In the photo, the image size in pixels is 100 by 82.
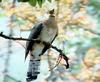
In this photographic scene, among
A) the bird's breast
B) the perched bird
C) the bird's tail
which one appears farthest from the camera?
the bird's breast

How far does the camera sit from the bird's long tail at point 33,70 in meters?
1.40

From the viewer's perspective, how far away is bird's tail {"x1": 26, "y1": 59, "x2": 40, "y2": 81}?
4.59ft

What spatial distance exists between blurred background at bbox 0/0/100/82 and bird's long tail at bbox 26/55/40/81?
2.72 m

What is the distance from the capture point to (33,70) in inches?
58.1

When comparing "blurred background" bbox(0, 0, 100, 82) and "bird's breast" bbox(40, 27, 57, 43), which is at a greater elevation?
"bird's breast" bbox(40, 27, 57, 43)

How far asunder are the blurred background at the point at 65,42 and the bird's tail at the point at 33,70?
108 inches

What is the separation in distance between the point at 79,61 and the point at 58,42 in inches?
18.2

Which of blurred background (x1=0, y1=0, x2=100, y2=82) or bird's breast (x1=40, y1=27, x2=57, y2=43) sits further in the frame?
blurred background (x1=0, y1=0, x2=100, y2=82)

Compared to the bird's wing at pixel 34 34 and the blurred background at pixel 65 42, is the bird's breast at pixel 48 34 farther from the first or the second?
the blurred background at pixel 65 42

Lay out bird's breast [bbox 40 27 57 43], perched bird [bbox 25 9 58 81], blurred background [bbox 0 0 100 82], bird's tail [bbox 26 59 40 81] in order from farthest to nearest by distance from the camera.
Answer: blurred background [bbox 0 0 100 82] < bird's breast [bbox 40 27 57 43] < perched bird [bbox 25 9 58 81] < bird's tail [bbox 26 59 40 81]

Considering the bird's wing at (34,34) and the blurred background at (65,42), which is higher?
the bird's wing at (34,34)

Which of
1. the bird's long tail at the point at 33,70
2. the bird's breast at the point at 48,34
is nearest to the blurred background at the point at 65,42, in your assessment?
the bird's breast at the point at 48,34

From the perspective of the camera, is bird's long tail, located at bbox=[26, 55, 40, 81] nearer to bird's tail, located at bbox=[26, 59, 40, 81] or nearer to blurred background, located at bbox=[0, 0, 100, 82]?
bird's tail, located at bbox=[26, 59, 40, 81]

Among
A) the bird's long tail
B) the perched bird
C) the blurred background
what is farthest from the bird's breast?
the blurred background
